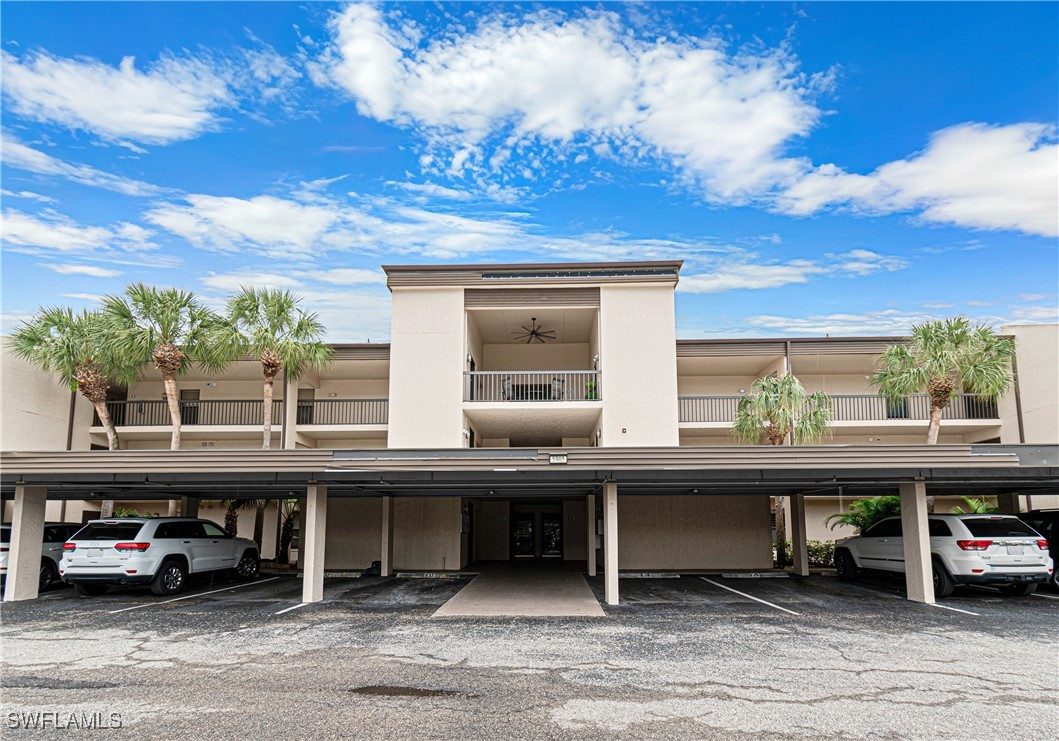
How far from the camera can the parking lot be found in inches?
244

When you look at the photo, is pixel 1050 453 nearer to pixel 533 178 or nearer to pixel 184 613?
pixel 533 178

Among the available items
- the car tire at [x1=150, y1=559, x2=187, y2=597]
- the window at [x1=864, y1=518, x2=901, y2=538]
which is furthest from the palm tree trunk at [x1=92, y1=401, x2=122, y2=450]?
the window at [x1=864, y1=518, x2=901, y2=538]

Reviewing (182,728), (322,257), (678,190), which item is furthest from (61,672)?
(678,190)

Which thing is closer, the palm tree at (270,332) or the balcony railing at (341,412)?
the palm tree at (270,332)

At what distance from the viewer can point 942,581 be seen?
46.4 ft

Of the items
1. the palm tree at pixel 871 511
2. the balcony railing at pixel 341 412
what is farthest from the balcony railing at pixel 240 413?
the palm tree at pixel 871 511

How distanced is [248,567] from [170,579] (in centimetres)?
337

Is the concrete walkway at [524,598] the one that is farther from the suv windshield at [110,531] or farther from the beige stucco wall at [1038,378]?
the beige stucco wall at [1038,378]

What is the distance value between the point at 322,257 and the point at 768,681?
21024 mm

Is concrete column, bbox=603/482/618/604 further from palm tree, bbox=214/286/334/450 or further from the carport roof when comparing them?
palm tree, bbox=214/286/334/450

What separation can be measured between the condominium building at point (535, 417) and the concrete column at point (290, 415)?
70 millimetres

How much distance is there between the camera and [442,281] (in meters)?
21.1

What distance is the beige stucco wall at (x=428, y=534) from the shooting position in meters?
21.0

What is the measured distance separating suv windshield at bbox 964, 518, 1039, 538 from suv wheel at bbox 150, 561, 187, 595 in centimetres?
1616
